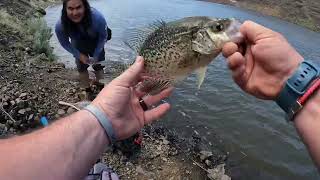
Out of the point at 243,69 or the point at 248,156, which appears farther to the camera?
the point at 248,156

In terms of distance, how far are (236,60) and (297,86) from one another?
0.47 m

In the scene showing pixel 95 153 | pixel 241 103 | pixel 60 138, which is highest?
pixel 60 138

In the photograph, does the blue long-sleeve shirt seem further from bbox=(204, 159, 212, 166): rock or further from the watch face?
the watch face

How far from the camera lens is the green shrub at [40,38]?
11758 millimetres

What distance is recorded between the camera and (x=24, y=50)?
1131 cm

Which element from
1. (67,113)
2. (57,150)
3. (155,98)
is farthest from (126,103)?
(67,113)

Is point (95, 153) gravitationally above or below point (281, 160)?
above

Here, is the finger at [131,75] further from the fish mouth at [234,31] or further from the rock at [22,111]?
the rock at [22,111]

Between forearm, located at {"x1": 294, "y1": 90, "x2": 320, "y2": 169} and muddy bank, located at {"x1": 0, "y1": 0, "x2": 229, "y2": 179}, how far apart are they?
12.3 feet

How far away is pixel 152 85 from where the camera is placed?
136 inches

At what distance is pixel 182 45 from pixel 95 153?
1058 mm

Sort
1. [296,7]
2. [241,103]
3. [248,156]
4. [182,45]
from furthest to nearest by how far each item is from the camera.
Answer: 1. [296,7]
2. [241,103]
3. [248,156]
4. [182,45]

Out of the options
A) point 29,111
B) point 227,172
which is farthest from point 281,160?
point 29,111

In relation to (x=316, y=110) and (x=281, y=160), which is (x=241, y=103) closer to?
(x=281, y=160)
